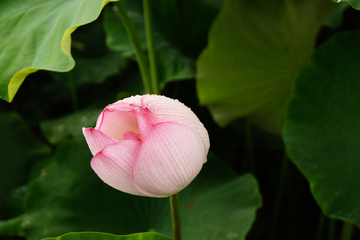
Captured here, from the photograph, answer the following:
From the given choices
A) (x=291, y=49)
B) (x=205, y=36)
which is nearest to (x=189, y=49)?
(x=205, y=36)

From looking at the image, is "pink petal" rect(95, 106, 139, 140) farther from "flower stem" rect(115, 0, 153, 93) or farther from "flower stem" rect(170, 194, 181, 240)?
"flower stem" rect(115, 0, 153, 93)

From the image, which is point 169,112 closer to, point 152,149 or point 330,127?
point 152,149

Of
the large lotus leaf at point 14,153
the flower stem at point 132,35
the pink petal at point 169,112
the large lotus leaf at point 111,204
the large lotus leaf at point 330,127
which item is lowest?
the large lotus leaf at point 14,153

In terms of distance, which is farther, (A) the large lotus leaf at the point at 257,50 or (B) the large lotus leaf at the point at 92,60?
(B) the large lotus leaf at the point at 92,60

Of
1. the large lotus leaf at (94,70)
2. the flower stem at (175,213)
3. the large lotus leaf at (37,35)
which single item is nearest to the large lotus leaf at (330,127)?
the flower stem at (175,213)

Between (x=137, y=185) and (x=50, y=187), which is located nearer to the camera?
(x=137, y=185)

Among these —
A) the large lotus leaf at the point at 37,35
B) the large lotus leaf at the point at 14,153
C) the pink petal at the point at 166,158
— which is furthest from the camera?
the large lotus leaf at the point at 14,153

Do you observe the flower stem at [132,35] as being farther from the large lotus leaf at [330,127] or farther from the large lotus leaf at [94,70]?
the large lotus leaf at [94,70]

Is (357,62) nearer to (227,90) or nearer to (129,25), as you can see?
(227,90)

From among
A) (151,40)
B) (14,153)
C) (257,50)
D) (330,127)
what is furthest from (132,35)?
(14,153)
